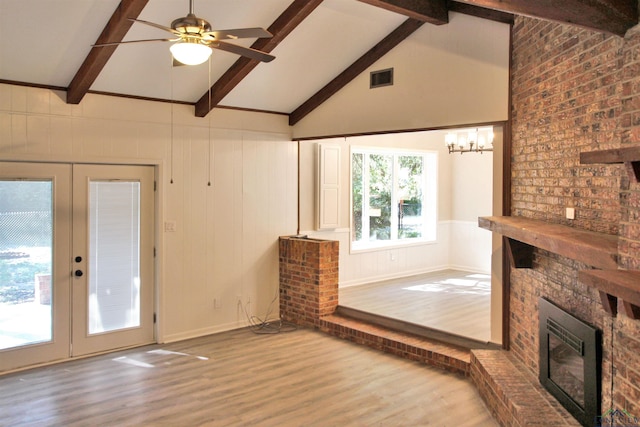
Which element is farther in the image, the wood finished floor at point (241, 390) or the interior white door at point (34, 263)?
the interior white door at point (34, 263)

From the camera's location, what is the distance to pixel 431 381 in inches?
179

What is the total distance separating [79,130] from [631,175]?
4.73 m

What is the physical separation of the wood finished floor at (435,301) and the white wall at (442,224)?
0.28 metres

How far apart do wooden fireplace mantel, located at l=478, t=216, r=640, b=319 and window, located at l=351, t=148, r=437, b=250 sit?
4383 millimetres

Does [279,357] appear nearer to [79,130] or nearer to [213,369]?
[213,369]

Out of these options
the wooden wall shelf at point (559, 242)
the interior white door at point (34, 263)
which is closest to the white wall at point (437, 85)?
the wooden wall shelf at point (559, 242)

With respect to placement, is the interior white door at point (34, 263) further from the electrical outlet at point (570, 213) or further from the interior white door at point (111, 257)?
the electrical outlet at point (570, 213)

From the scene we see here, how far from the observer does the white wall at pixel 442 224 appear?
7.79 metres

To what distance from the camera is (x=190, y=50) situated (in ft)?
9.45

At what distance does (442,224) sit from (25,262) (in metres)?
6.93

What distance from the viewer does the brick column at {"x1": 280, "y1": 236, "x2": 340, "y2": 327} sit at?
6168mm

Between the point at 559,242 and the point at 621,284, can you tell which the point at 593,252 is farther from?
the point at 621,284

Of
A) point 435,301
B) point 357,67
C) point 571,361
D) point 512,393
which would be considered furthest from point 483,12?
point 435,301

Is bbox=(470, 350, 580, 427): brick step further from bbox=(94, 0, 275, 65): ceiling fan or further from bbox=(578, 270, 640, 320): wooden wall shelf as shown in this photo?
bbox=(94, 0, 275, 65): ceiling fan
